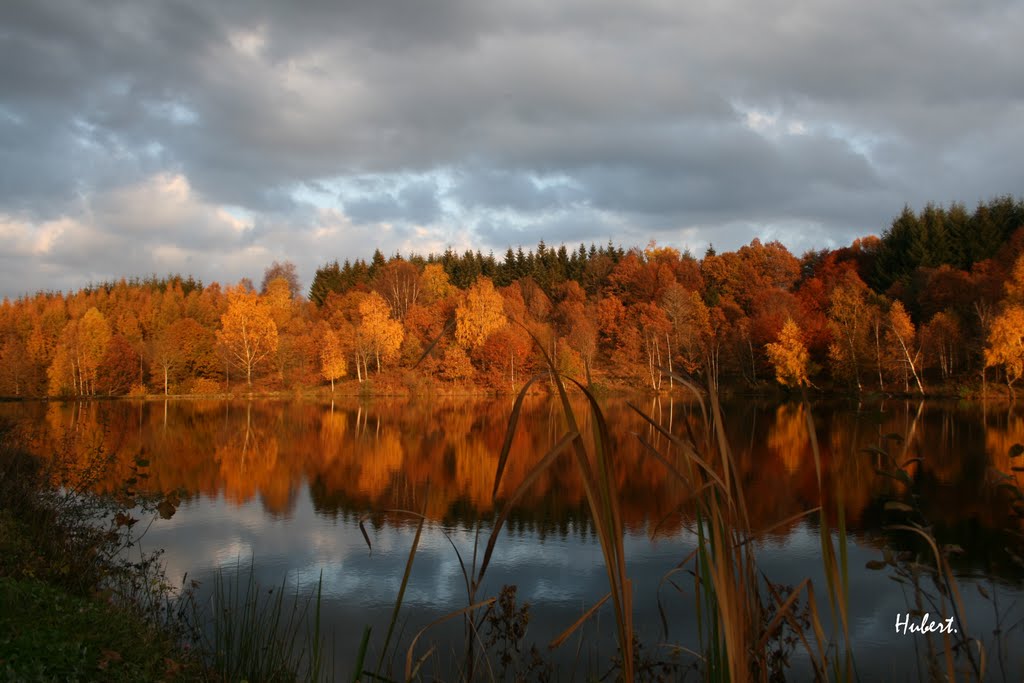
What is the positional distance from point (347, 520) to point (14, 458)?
5549mm

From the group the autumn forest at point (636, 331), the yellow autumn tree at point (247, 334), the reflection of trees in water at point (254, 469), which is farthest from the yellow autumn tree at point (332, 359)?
the reflection of trees in water at point (254, 469)

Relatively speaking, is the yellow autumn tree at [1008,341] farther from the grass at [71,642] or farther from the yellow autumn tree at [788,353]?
the grass at [71,642]

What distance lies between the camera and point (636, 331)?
5716 centimetres

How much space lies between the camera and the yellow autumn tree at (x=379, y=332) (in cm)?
5331

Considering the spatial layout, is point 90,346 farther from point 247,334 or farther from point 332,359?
point 332,359

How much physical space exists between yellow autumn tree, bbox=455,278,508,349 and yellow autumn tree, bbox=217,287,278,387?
14819 millimetres

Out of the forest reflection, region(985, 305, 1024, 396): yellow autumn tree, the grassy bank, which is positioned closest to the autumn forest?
region(985, 305, 1024, 396): yellow autumn tree

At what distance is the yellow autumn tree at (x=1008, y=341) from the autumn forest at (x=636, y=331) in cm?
8

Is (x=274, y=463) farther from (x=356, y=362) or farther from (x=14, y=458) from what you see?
(x=356, y=362)

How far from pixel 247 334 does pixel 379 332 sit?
10473 mm

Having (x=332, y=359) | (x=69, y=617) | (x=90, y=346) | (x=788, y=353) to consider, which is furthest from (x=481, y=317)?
(x=69, y=617)

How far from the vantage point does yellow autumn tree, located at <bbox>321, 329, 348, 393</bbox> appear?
5256cm

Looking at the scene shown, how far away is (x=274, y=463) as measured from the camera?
20.8 metres

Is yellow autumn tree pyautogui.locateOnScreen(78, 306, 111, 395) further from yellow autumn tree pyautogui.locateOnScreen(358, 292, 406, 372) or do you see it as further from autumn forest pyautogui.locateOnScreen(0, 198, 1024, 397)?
yellow autumn tree pyautogui.locateOnScreen(358, 292, 406, 372)
